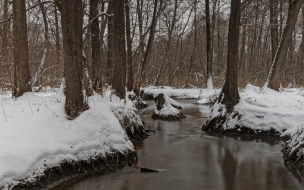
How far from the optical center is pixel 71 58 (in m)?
6.86

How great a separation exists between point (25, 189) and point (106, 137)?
7.28ft

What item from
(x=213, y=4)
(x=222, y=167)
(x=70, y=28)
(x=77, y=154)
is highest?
(x=213, y=4)

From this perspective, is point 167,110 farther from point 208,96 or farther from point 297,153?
→ point 297,153

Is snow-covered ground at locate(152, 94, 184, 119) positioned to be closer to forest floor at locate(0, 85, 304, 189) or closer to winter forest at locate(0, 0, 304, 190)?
winter forest at locate(0, 0, 304, 190)

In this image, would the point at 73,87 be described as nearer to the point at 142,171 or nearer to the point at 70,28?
the point at 70,28

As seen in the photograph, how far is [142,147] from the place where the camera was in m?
8.94

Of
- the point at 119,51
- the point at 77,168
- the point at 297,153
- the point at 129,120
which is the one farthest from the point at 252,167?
the point at 119,51

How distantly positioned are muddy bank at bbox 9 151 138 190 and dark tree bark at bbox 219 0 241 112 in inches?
205

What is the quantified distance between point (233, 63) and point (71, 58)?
21.8ft

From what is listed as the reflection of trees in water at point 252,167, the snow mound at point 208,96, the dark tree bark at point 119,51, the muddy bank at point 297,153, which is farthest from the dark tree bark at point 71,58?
the snow mound at point 208,96

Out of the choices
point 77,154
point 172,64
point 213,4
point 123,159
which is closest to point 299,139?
point 123,159

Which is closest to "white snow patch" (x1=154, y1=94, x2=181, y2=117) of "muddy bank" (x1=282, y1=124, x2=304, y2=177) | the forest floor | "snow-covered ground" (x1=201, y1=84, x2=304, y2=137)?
"snow-covered ground" (x1=201, y1=84, x2=304, y2=137)

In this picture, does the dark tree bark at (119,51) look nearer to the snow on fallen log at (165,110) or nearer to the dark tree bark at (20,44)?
the dark tree bark at (20,44)

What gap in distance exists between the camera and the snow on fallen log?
47.4 feet
